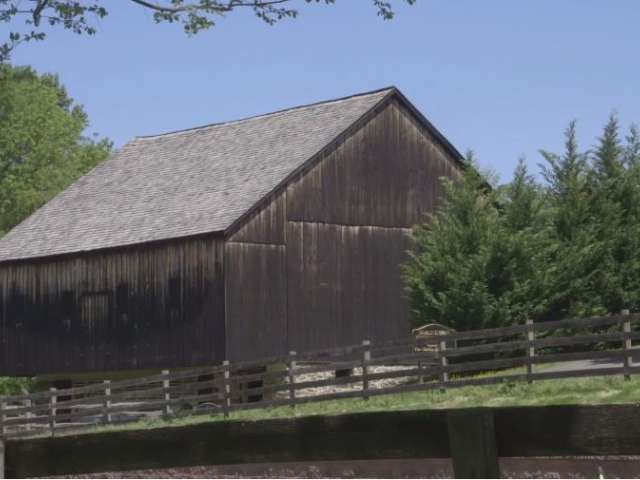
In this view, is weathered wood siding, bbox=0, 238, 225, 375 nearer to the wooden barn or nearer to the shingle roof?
the wooden barn

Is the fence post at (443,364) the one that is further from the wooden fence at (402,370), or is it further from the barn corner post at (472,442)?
the barn corner post at (472,442)

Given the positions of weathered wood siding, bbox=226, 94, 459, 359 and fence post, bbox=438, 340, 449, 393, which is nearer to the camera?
fence post, bbox=438, 340, 449, 393

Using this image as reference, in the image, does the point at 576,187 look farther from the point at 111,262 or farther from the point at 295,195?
the point at 111,262

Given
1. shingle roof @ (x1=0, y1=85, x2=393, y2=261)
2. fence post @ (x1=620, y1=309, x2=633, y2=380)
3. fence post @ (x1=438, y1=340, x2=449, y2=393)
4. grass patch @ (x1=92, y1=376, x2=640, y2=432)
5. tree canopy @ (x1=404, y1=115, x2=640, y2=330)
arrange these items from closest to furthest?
grass patch @ (x1=92, y1=376, x2=640, y2=432) < fence post @ (x1=620, y1=309, x2=633, y2=380) < fence post @ (x1=438, y1=340, x2=449, y2=393) < tree canopy @ (x1=404, y1=115, x2=640, y2=330) < shingle roof @ (x1=0, y1=85, x2=393, y2=261)

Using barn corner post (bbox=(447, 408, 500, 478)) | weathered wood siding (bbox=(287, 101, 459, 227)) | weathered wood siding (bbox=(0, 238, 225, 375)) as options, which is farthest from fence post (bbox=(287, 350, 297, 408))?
barn corner post (bbox=(447, 408, 500, 478))

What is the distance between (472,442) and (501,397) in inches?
715

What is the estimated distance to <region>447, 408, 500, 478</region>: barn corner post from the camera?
5125 mm

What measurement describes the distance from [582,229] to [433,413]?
109ft

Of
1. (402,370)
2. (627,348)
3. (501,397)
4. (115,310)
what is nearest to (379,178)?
(115,310)

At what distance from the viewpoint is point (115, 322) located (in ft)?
130

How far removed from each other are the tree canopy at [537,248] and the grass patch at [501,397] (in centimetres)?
861

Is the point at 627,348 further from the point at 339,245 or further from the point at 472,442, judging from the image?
the point at 339,245

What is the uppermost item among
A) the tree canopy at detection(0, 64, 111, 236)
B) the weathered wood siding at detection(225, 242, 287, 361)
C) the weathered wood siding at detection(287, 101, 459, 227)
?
the tree canopy at detection(0, 64, 111, 236)

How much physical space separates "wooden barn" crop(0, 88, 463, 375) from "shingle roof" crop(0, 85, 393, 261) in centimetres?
8
